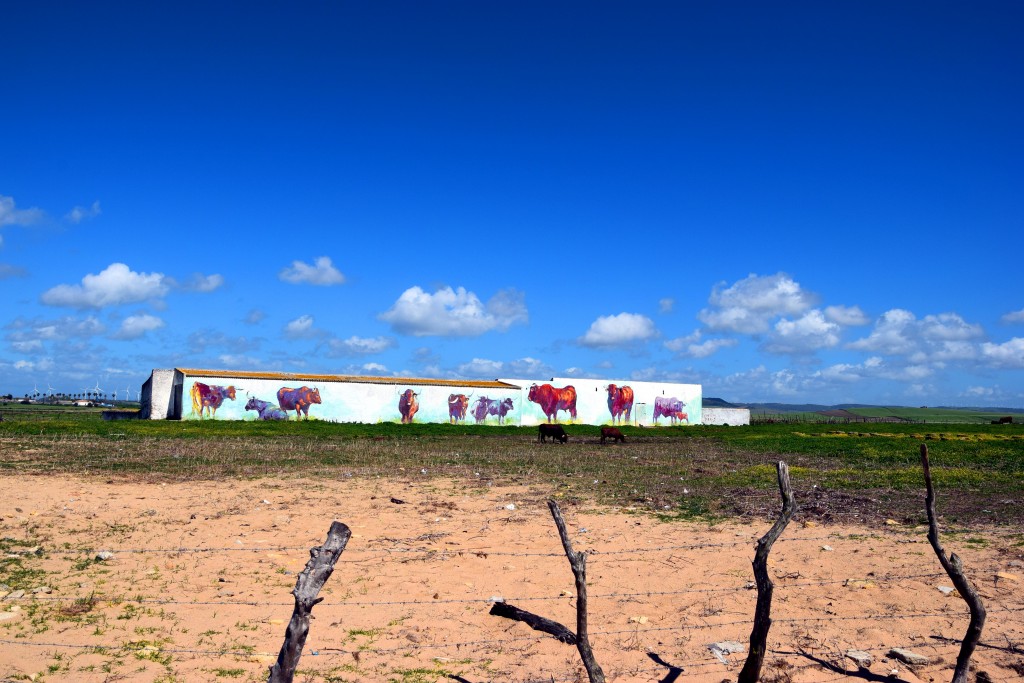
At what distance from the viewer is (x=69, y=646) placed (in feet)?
20.7

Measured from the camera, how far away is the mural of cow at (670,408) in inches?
2160

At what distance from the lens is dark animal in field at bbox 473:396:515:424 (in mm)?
48094

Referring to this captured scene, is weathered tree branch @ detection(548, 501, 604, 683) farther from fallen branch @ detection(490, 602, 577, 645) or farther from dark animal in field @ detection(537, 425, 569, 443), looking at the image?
dark animal in field @ detection(537, 425, 569, 443)

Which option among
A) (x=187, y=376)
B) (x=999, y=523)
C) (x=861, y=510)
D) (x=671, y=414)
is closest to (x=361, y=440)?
(x=187, y=376)

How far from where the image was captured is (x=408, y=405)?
1813 inches

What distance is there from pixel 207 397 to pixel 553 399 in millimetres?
21748

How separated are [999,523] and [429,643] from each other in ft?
30.9

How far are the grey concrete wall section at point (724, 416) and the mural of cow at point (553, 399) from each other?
13.0 metres

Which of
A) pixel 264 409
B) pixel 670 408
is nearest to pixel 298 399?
pixel 264 409

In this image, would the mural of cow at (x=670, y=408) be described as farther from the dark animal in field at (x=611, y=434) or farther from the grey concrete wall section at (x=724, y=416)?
the dark animal in field at (x=611, y=434)

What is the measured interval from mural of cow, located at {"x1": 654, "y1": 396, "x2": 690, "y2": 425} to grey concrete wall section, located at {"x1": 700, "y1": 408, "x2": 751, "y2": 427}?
3.20 m

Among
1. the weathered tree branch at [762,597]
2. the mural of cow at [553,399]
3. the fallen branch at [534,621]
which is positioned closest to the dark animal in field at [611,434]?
the mural of cow at [553,399]

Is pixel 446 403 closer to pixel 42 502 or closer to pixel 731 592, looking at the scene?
pixel 42 502

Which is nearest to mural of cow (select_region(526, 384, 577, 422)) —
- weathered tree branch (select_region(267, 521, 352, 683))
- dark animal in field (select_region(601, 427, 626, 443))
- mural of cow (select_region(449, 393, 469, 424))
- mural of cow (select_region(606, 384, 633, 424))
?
mural of cow (select_region(606, 384, 633, 424))
